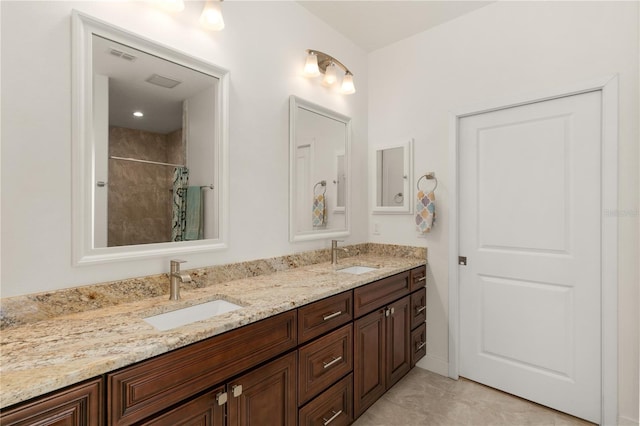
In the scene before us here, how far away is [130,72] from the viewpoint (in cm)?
148

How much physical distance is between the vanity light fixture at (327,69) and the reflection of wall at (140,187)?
109 centimetres

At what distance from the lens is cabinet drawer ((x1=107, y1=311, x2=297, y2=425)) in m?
0.91

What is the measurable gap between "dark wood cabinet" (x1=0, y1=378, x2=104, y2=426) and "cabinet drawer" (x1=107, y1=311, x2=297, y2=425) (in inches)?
1.3

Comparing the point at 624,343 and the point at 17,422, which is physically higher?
the point at 17,422

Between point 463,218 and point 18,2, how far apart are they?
268 cm

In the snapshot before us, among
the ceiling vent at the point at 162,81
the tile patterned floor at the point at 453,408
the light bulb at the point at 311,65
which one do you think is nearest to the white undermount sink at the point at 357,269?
the tile patterned floor at the point at 453,408

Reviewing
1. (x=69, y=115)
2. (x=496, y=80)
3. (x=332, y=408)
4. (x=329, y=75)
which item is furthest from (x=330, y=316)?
(x=496, y=80)

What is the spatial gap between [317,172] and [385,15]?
1.30 metres

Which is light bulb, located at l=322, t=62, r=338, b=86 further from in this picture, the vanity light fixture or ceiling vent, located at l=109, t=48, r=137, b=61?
ceiling vent, located at l=109, t=48, r=137, b=61

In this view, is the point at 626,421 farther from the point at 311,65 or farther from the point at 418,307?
the point at 311,65

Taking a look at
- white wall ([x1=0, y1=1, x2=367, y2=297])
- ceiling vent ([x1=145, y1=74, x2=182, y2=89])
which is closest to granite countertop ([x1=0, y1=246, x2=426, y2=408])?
white wall ([x1=0, y1=1, x2=367, y2=297])

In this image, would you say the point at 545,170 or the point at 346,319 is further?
the point at 545,170

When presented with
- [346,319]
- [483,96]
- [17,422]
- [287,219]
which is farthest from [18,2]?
[483,96]

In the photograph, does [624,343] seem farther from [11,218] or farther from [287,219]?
[11,218]
